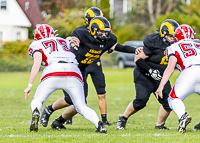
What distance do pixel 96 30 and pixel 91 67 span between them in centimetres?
174

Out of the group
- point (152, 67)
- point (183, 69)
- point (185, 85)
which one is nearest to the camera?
point (185, 85)

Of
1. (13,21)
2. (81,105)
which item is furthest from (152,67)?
(13,21)

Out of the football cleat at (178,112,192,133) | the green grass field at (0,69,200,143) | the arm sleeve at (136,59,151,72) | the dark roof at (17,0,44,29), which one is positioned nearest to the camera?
the green grass field at (0,69,200,143)

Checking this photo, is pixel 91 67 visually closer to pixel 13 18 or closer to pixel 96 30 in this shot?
pixel 96 30

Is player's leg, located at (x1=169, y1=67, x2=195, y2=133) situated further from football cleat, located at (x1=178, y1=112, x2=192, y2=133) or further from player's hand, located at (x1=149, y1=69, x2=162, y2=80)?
player's hand, located at (x1=149, y1=69, x2=162, y2=80)

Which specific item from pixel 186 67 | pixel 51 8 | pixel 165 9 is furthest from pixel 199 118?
pixel 51 8

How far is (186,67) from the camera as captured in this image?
533cm

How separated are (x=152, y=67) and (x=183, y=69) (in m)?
0.86

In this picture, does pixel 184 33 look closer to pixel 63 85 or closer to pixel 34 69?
pixel 63 85

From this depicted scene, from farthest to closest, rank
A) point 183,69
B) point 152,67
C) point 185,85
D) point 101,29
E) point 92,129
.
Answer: point 152,67 → point 92,129 → point 101,29 → point 183,69 → point 185,85

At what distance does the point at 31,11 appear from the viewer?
119 feet

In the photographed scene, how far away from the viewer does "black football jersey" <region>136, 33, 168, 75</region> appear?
238 inches

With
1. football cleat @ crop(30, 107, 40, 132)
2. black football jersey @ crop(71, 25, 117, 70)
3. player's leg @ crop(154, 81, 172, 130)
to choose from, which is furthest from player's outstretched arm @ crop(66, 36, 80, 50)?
player's leg @ crop(154, 81, 172, 130)

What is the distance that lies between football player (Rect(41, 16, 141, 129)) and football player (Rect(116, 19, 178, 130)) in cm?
28
